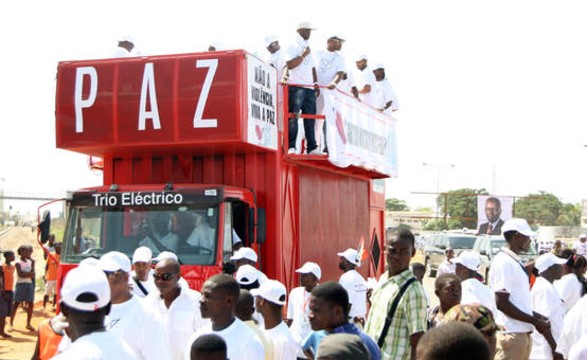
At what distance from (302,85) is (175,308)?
4746 millimetres

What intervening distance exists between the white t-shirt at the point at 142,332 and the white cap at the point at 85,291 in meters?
0.95

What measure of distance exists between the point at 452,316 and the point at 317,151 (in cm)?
663

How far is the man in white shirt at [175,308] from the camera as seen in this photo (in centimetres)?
604

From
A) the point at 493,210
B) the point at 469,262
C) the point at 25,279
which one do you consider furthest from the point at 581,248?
the point at 493,210

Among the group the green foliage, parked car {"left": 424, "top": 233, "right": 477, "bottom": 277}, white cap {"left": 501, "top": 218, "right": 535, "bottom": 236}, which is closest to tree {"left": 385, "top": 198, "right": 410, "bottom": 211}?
the green foliage

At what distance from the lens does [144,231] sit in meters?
8.90

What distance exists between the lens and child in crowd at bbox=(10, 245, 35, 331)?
16297 millimetres

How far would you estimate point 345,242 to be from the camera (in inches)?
467

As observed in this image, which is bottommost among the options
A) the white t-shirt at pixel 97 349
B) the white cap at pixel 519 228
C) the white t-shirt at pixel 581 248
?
the white t-shirt at pixel 97 349

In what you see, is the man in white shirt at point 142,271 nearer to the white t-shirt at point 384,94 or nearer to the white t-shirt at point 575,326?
the white t-shirt at point 575,326

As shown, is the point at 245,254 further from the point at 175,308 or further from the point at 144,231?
the point at 175,308

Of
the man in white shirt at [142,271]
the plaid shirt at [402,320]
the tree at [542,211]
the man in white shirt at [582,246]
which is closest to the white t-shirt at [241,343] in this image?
the plaid shirt at [402,320]

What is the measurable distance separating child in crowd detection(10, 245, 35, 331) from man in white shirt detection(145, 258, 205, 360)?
10698 mm

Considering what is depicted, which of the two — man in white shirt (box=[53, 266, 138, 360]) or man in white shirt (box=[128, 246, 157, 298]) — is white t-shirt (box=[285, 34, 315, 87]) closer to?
man in white shirt (box=[128, 246, 157, 298])
